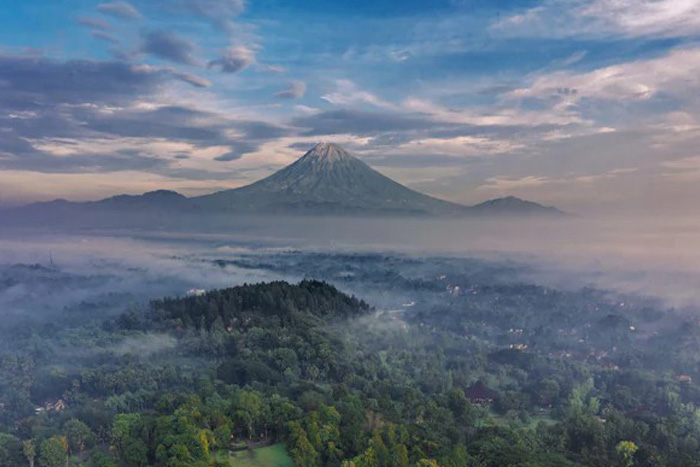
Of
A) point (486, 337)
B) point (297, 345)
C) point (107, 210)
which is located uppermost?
point (107, 210)

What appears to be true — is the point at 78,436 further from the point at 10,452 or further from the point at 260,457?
the point at 260,457

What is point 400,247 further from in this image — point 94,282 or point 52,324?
point 52,324

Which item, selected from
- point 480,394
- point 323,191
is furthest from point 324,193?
point 480,394

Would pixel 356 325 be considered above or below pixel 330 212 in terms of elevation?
below

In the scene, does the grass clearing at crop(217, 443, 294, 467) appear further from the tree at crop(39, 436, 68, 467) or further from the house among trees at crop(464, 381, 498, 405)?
the house among trees at crop(464, 381, 498, 405)

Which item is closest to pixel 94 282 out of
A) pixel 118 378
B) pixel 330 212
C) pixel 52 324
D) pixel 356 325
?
pixel 52 324

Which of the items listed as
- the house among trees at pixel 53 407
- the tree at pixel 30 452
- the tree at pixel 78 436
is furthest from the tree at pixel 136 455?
the house among trees at pixel 53 407
